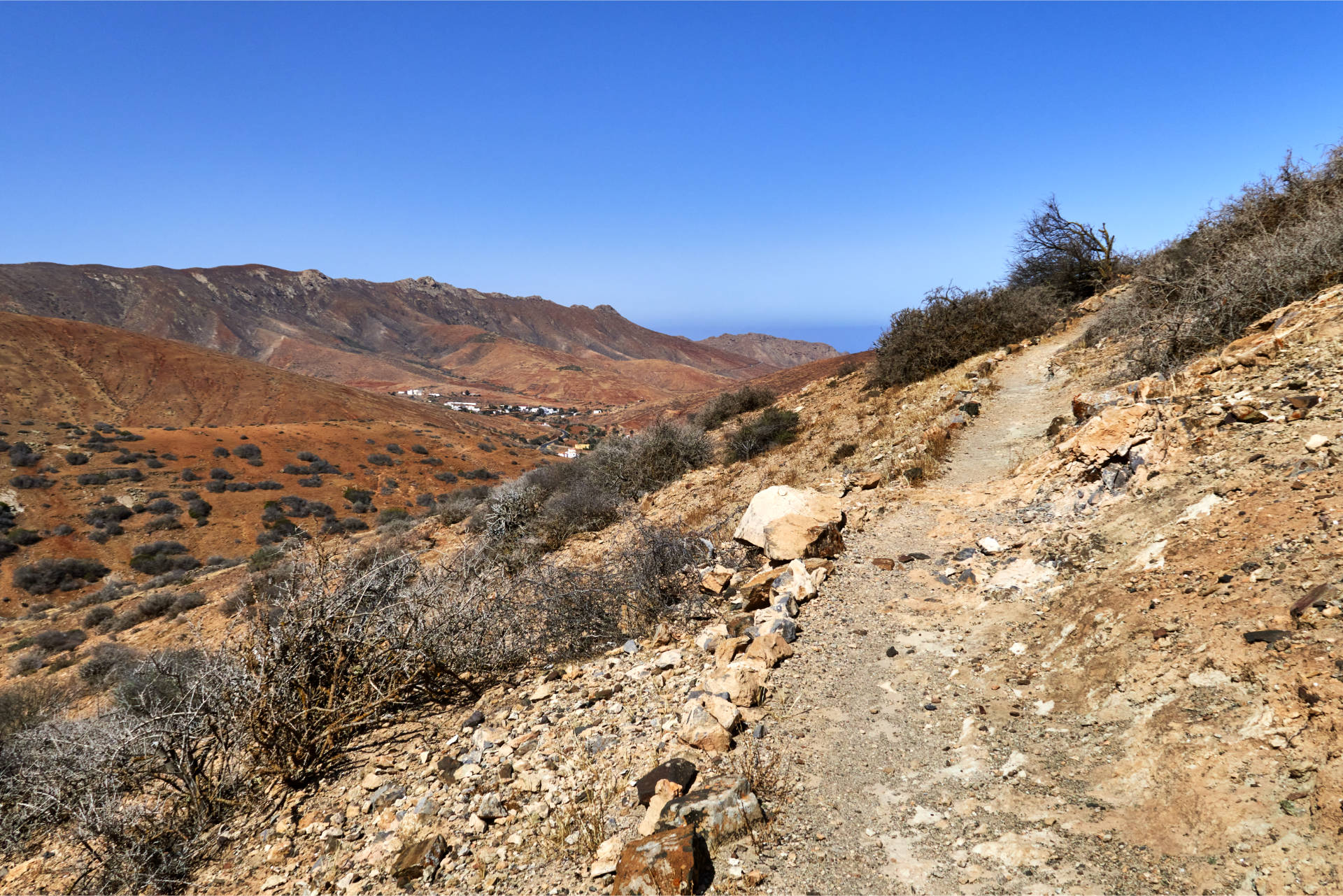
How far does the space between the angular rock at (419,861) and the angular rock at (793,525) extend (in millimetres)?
4342

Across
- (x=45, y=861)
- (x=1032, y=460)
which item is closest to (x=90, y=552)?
(x=45, y=861)

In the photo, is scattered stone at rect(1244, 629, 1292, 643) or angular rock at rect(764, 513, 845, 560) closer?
scattered stone at rect(1244, 629, 1292, 643)

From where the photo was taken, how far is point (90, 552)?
82.4ft

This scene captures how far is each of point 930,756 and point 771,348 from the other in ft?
541

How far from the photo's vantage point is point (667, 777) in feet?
11.2

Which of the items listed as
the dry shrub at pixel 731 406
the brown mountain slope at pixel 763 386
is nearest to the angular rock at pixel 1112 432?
the dry shrub at pixel 731 406

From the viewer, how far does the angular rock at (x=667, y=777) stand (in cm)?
338

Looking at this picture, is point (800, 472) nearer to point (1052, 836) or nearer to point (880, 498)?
point (880, 498)

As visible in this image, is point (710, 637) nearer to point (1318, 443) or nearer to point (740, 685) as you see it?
point (740, 685)

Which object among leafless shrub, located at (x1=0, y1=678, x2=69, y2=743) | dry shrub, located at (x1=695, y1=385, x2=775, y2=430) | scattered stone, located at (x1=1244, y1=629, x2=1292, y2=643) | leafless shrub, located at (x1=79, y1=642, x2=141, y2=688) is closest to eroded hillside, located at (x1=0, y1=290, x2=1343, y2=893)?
scattered stone, located at (x1=1244, y1=629, x2=1292, y2=643)

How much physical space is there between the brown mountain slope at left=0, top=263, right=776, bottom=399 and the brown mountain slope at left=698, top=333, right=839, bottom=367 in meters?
7.40

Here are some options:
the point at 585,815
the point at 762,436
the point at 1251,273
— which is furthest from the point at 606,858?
the point at 762,436

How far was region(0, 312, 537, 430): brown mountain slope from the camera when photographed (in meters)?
47.3

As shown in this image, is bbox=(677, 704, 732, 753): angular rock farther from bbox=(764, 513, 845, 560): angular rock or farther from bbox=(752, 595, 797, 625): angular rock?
bbox=(764, 513, 845, 560): angular rock
